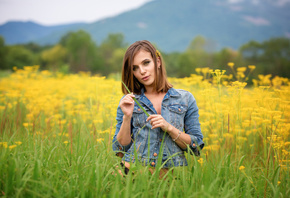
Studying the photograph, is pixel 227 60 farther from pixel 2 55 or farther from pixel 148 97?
pixel 2 55

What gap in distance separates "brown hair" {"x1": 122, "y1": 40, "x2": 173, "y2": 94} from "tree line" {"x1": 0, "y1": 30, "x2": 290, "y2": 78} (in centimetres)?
1923

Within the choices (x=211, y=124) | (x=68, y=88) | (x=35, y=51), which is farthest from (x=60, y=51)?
(x=211, y=124)

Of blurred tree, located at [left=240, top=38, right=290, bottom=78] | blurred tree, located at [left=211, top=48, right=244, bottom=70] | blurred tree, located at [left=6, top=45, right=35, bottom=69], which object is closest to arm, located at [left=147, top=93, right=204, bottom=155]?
blurred tree, located at [left=211, top=48, right=244, bottom=70]

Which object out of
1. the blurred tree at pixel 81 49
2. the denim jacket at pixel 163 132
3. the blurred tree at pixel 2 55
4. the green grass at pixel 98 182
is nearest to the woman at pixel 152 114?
the denim jacket at pixel 163 132

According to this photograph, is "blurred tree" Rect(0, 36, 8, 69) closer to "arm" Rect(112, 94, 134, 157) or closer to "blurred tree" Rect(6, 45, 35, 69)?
"blurred tree" Rect(6, 45, 35, 69)

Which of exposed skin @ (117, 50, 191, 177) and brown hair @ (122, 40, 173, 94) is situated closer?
exposed skin @ (117, 50, 191, 177)

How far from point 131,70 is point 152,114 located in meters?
0.39

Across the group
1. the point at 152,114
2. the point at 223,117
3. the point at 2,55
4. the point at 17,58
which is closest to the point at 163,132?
the point at 152,114

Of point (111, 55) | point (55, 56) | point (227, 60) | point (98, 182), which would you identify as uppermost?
point (111, 55)

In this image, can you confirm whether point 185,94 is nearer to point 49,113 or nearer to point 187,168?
point 187,168

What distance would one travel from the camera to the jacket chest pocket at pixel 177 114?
1.70 m

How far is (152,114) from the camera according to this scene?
1716 mm

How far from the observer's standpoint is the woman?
165cm

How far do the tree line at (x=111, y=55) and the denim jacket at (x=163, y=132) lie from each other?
63.6 ft
